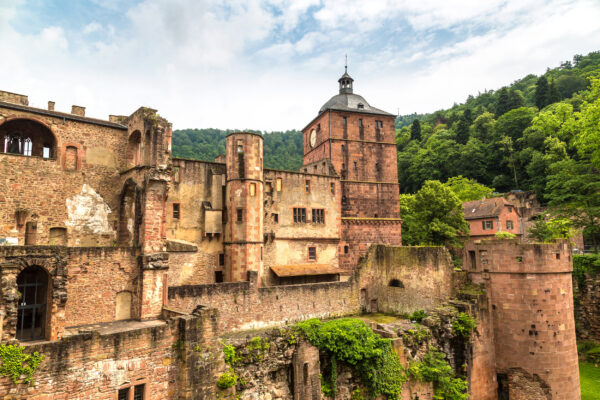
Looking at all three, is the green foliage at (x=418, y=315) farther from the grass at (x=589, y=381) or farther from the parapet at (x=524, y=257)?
the grass at (x=589, y=381)

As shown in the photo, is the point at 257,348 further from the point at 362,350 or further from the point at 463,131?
the point at 463,131

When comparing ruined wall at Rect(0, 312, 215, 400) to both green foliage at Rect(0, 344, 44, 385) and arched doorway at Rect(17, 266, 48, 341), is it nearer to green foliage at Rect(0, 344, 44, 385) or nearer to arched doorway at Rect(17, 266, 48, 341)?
green foliage at Rect(0, 344, 44, 385)

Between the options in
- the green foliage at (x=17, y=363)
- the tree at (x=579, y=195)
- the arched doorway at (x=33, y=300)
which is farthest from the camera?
the tree at (x=579, y=195)

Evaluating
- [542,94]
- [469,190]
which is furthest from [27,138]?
[542,94]

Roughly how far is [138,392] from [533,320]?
19155mm

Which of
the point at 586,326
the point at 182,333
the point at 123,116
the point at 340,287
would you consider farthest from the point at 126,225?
the point at 586,326

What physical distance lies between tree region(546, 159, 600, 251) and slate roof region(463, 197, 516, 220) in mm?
13029

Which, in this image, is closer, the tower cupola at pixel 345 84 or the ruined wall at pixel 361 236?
the ruined wall at pixel 361 236

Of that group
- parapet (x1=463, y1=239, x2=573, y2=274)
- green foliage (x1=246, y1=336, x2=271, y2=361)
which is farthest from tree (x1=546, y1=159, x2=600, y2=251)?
green foliage (x1=246, y1=336, x2=271, y2=361)

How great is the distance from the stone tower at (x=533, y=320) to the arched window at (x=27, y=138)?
990 inches

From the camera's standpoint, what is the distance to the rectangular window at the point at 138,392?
1271 cm

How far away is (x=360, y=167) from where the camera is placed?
3253 centimetres

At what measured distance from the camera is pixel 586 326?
24875mm

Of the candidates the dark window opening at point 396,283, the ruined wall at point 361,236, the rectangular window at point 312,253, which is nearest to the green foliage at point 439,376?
the dark window opening at point 396,283
